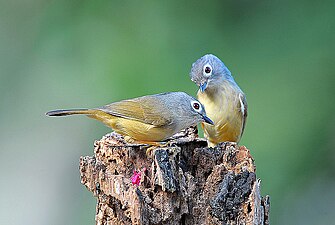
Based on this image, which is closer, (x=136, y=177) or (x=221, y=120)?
(x=136, y=177)

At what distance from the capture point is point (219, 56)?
4.76 meters

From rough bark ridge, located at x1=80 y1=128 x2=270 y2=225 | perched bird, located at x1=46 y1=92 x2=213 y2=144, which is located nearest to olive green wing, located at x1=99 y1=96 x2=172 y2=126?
perched bird, located at x1=46 y1=92 x2=213 y2=144

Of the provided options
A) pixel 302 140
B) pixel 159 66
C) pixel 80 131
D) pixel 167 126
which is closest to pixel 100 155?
pixel 167 126

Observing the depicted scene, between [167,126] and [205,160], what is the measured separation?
53 cm

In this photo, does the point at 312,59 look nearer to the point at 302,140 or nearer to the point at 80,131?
the point at 302,140

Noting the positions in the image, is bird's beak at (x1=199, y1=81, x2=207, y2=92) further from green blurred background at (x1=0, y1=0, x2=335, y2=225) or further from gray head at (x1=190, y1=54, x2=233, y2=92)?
green blurred background at (x1=0, y1=0, x2=335, y2=225)

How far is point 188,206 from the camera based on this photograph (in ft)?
10.2

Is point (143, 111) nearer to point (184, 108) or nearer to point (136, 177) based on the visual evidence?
point (184, 108)

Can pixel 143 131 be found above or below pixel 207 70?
below

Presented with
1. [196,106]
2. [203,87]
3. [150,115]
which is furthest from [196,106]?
[203,87]

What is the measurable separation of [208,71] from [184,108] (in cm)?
62

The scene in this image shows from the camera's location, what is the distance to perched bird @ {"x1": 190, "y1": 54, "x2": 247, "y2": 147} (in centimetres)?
443

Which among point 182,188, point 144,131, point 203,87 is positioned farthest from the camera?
point 203,87

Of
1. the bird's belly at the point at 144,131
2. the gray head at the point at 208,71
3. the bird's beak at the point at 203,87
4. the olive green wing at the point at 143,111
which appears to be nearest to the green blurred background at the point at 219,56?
the gray head at the point at 208,71
